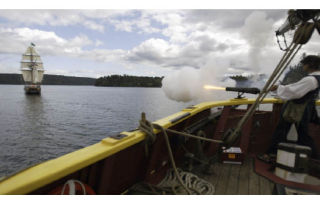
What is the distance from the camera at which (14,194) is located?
1382 millimetres

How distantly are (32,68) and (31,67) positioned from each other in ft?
2.26

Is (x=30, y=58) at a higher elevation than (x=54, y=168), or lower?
higher

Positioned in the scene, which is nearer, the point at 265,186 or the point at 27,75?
the point at 265,186

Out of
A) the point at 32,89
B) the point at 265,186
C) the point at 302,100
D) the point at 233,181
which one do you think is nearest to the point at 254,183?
the point at 265,186

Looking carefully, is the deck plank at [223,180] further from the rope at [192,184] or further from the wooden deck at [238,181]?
the rope at [192,184]

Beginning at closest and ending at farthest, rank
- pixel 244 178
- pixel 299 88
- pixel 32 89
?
1. pixel 299 88
2. pixel 244 178
3. pixel 32 89

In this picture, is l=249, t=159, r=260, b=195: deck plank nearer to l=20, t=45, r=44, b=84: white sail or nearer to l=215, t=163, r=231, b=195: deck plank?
l=215, t=163, r=231, b=195: deck plank

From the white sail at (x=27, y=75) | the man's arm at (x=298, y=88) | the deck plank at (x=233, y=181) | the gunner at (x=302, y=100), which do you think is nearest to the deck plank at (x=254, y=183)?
the deck plank at (x=233, y=181)

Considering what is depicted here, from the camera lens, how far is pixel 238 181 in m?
3.21

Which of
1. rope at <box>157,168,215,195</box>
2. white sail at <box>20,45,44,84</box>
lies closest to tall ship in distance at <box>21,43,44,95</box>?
white sail at <box>20,45,44,84</box>

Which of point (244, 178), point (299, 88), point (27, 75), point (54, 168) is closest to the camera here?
point (54, 168)

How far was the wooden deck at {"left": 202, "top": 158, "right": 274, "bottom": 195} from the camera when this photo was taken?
295 cm

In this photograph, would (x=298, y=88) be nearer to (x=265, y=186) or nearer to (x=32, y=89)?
(x=265, y=186)
